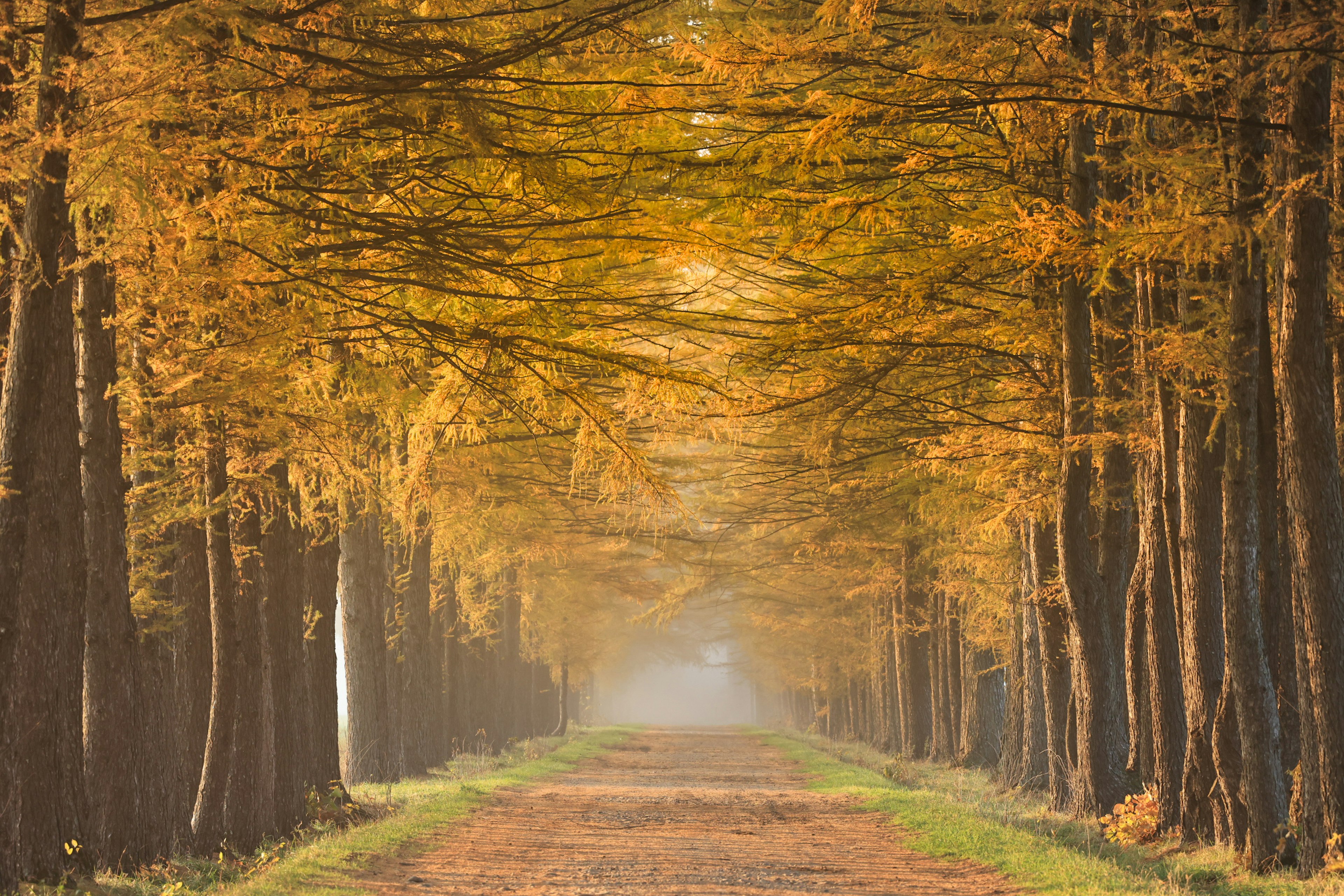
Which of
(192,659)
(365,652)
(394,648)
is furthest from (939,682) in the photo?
(192,659)

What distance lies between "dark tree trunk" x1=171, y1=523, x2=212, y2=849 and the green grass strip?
58.9 inches

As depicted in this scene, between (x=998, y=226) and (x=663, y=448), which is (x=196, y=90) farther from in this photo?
(x=663, y=448)

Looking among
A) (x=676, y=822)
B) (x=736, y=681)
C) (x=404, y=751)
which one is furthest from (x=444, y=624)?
(x=736, y=681)

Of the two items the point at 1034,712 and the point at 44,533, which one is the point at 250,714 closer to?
the point at 44,533

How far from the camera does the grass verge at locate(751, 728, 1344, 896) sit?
8.65m

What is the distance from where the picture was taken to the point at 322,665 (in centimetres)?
1552

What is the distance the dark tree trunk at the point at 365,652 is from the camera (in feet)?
64.1

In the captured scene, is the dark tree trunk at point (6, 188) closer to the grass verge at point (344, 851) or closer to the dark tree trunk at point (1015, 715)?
the grass verge at point (344, 851)

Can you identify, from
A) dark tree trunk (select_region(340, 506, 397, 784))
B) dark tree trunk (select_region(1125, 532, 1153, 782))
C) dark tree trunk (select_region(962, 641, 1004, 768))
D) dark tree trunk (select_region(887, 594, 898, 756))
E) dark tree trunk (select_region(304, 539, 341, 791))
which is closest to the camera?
dark tree trunk (select_region(1125, 532, 1153, 782))

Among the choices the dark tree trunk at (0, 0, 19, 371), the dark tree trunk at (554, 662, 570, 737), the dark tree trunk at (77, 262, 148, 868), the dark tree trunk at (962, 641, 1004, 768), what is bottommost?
the dark tree trunk at (554, 662, 570, 737)

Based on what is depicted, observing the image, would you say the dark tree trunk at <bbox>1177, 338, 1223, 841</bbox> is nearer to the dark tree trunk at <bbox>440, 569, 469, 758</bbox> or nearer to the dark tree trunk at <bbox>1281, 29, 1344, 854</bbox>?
the dark tree trunk at <bbox>1281, 29, 1344, 854</bbox>

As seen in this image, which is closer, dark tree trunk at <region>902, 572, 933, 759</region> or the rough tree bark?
the rough tree bark

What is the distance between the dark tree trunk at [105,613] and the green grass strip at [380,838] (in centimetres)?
130

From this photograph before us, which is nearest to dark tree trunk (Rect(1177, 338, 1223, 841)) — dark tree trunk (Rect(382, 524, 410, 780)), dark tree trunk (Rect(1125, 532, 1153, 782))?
dark tree trunk (Rect(1125, 532, 1153, 782))
